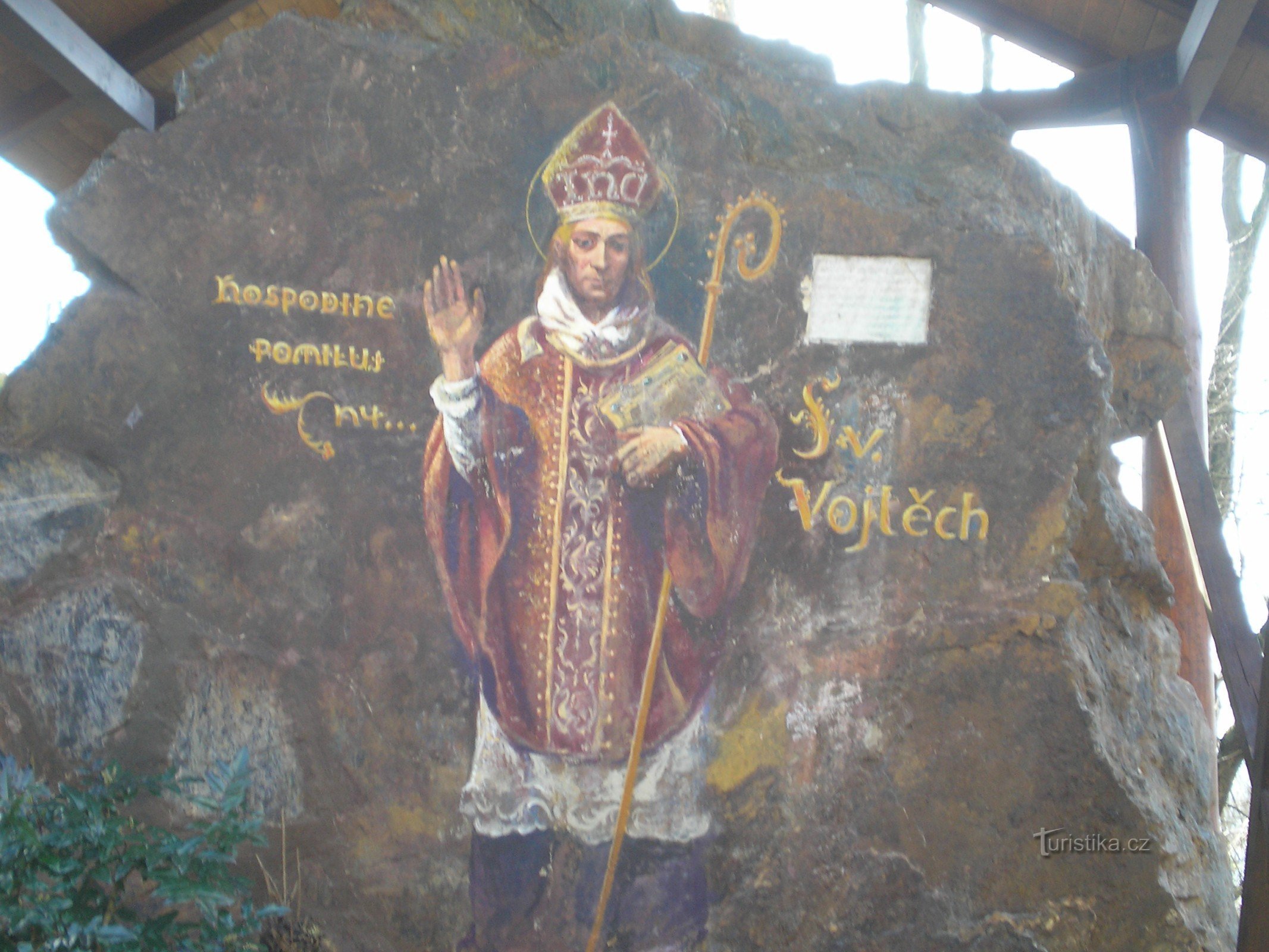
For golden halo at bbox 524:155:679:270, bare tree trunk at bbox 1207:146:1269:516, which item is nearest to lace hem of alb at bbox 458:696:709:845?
golden halo at bbox 524:155:679:270

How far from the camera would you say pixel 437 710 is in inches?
134

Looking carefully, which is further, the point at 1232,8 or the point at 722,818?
the point at 1232,8

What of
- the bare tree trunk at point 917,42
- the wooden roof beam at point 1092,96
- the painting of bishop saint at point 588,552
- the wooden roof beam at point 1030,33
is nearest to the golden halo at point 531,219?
the painting of bishop saint at point 588,552

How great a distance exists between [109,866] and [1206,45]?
4.39m

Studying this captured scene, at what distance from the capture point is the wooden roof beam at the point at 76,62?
4.26 metres

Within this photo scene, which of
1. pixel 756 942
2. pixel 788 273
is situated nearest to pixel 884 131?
pixel 788 273

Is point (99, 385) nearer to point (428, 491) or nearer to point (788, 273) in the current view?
point (428, 491)

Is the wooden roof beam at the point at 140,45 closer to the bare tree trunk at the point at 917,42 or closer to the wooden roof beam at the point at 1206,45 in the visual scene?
the wooden roof beam at the point at 1206,45

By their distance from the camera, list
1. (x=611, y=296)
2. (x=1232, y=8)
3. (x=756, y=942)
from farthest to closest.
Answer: (x=1232, y=8)
(x=611, y=296)
(x=756, y=942)

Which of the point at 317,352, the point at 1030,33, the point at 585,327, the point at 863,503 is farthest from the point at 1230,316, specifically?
the point at 317,352

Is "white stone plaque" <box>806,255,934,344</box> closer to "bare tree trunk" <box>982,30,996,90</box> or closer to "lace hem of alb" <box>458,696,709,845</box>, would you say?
"lace hem of alb" <box>458,696,709,845</box>

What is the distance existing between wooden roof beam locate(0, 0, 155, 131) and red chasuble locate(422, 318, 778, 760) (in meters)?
2.36

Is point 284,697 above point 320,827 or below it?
above

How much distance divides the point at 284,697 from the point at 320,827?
0.39 metres
